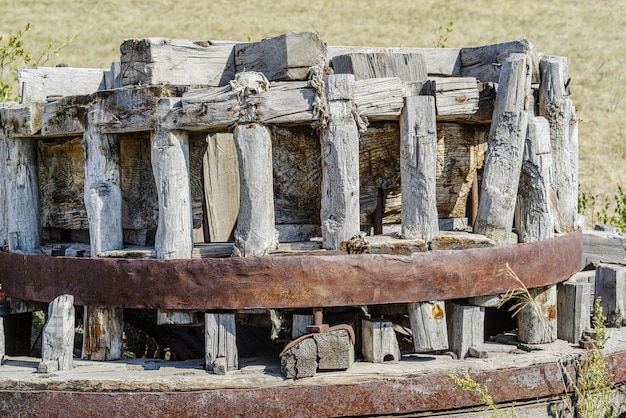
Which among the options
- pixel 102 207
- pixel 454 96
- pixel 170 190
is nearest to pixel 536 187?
pixel 454 96

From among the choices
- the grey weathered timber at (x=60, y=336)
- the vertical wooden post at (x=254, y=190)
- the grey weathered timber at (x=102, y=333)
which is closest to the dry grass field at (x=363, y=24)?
the vertical wooden post at (x=254, y=190)

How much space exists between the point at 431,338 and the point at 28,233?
2.98 meters

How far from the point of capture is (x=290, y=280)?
4.64 meters

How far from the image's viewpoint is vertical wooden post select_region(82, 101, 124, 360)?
5094mm

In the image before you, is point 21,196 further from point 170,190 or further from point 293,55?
point 293,55

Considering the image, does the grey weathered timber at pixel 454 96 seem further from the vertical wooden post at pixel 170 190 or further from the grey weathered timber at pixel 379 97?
the vertical wooden post at pixel 170 190

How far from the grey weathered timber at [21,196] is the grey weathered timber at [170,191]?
144 centimetres

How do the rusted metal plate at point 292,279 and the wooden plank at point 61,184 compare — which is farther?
the wooden plank at point 61,184

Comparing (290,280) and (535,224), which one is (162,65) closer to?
(290,280)

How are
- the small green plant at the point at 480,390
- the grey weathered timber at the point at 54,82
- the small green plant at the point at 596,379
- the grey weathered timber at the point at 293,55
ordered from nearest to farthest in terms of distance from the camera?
the small green plant at the point at 480,390
the small green plant at the point at 596,379
the grey weathered timber at the point at 293,55
the grey weathered timber at the point at 54,82

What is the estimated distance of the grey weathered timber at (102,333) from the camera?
16.6 feet

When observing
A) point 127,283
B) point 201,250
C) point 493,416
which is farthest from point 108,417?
point 493,416

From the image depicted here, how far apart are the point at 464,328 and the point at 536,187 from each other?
3.47 feet

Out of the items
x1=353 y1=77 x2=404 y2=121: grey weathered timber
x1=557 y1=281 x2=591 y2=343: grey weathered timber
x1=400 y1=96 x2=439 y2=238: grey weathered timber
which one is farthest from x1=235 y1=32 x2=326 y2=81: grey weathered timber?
x1=557 y1=281 x2=591 y2=343: grey weathered timber
